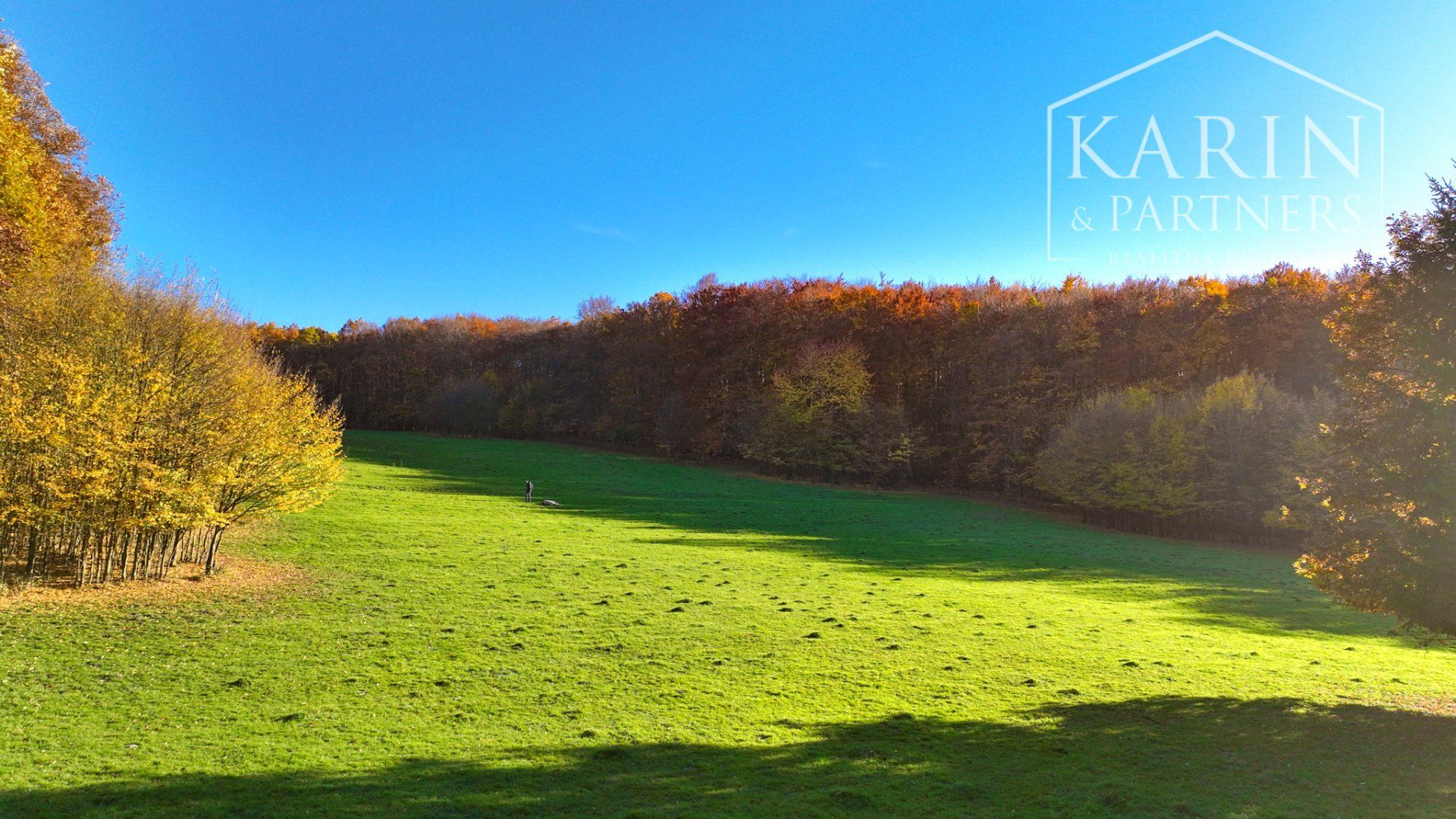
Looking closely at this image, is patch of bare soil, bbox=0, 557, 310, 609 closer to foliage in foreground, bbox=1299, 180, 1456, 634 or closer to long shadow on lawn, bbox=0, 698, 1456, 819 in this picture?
long shadow on lawn, bbox=0, 698, 1456, 819

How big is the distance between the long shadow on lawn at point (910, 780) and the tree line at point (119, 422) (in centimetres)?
1155

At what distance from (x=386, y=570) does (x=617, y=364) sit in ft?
208

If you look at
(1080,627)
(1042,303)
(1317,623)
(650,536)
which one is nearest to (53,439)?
(650,536)

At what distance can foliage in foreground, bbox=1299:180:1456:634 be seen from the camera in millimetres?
10391

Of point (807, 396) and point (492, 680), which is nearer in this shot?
point (492, 680)

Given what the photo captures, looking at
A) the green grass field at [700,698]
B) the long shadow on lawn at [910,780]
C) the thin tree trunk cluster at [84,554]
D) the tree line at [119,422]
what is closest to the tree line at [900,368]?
the tree line at [119,422]

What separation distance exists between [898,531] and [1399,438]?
84.2 feet

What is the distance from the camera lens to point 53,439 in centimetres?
1533

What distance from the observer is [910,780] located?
823 centimetres

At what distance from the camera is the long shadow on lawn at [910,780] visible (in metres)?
7.28

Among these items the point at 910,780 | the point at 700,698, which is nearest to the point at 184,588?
the point at 700,698

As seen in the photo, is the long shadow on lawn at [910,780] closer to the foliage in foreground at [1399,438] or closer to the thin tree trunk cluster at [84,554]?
the foliage in foreground at [1399,438]

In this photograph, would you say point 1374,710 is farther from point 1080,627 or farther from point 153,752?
point 153,752

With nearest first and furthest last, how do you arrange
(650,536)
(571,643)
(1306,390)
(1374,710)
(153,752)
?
1. (153,752)
2. (1374,710)
3. (571,643)
4. (650,536)
5. (1306,390)
